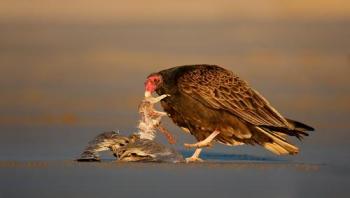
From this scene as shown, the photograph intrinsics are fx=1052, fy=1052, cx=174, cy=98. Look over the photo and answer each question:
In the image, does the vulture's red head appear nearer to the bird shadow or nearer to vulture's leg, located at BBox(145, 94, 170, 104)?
vulture's leg, located at BBox(145, 94, 170, 104)

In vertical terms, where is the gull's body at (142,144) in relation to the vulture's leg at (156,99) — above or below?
below

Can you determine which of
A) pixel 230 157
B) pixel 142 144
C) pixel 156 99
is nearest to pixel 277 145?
pixel 230 157

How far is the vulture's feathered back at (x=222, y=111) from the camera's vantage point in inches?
615

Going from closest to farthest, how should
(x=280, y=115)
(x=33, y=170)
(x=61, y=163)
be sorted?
(x=33, y=170) → (x=61, y=163) → (x=280, y=115)

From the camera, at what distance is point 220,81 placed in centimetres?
1593

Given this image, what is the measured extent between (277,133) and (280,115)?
13.1 inches

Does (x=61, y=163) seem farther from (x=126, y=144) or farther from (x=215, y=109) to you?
(x=215, y=109)

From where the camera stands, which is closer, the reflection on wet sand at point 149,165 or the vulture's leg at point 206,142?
the reflection on wet sand at point 149,165

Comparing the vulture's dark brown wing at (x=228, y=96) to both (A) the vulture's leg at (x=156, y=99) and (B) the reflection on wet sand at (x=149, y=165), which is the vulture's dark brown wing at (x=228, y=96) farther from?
(B) the reflection on wet sand at (x=149, y=165)

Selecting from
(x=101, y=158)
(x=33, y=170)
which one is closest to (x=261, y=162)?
(x=101, y=158)

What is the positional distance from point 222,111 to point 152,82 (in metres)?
1.14

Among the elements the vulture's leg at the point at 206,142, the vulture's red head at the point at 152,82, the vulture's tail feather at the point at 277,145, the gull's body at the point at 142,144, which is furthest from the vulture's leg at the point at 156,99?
the vulture's tail feather at the point at 277,145

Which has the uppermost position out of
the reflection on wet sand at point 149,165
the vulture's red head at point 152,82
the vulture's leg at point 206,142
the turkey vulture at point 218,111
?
the vulture's red head at point 152,82

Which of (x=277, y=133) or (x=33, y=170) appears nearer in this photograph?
(x=33, y=170)
